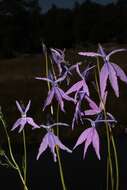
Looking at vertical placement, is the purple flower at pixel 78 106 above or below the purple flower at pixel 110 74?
below

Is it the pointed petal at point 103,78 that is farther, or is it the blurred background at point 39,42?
the blurred background at point 39,42

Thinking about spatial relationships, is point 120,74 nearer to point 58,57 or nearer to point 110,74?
point 110,74

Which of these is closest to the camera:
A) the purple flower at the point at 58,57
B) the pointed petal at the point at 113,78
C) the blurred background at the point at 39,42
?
the pointed petal at the point at 113,78

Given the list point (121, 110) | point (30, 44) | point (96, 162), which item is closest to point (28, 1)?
point (30, 44)

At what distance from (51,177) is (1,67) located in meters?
3.72

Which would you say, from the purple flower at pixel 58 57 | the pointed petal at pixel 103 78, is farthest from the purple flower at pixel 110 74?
the purple flower at pixel 58 57

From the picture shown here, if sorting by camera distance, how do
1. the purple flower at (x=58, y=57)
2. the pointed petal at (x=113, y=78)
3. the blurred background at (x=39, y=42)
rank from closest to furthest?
the pointed petal at (x=113, y=78) < the purple flower at (x=58, y=57) < the blurred background at (x=39, y=42)

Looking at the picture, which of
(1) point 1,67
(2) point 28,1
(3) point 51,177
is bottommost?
(3) point 51,177

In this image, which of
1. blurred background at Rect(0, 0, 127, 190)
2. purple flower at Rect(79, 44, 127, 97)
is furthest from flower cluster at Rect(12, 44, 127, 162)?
blurred background at Rect(0, 0, 127, 190)

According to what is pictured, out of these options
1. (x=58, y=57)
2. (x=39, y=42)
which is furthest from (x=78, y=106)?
(x=39, y=42)

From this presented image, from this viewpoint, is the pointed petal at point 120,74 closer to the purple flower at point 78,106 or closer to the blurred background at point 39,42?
the purple flower at point 78,106

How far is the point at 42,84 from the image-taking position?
6.84 meters

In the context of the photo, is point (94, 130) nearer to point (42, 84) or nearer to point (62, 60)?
point (62, 60)

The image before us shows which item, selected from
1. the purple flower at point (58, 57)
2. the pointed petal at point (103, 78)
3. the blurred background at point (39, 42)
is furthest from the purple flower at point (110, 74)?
the blurred background at point (39, 42)
